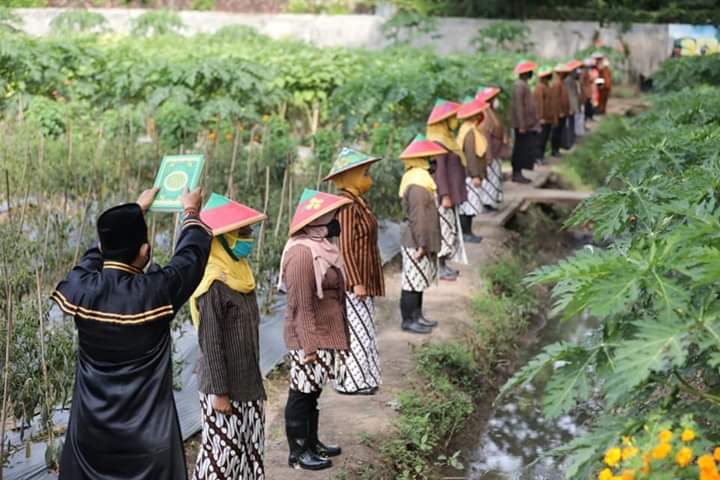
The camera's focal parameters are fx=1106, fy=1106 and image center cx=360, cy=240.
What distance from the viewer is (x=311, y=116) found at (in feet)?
52.9

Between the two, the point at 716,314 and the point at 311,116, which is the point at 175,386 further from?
the point at 311,116

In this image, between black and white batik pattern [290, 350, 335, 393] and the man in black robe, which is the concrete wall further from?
the man in black robe

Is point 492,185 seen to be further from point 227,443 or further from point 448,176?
point 227,443

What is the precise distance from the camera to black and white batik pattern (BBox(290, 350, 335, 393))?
233 inches

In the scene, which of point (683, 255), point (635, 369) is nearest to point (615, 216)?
point (683, 255)

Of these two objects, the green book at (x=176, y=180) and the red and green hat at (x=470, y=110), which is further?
the red and green hat at (x=470, y=110)

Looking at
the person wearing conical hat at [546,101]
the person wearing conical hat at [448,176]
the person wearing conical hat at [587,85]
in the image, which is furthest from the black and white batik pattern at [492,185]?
the person wearing conical hat at [587,85]

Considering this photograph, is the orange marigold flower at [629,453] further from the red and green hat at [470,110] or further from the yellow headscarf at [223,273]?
the red and green hat at [470,110]

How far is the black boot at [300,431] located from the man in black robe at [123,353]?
1600 mm

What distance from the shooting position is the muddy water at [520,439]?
287 inches

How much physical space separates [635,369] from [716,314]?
32 centimetres

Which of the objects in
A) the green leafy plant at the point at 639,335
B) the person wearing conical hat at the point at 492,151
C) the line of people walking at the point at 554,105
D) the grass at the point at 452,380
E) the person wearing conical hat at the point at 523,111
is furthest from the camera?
the line of people walking at the point at 554,105

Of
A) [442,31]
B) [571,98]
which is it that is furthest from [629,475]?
[442,31]

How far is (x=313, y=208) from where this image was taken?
593cm
